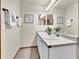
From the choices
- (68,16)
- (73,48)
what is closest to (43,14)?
(68,16)

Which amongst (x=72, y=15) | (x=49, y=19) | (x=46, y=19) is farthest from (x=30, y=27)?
(x=72, y=15)

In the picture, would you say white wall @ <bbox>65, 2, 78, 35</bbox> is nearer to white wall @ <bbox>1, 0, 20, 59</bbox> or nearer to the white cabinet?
the white cabinet

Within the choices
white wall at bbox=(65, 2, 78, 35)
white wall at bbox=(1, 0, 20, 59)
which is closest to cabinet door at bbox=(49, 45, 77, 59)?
white wall at bbox=(1, 0, 20, 59)

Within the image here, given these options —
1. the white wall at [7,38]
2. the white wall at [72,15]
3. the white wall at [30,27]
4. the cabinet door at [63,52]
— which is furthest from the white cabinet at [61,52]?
the white wall at [30,27]

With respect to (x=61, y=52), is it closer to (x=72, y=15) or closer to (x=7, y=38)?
(x=7, y=38)

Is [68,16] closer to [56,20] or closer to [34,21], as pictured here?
[56,20]

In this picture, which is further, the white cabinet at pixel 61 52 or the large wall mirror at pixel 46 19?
the large wall mirror at pixel 46 19

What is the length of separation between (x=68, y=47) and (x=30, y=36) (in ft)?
11.2

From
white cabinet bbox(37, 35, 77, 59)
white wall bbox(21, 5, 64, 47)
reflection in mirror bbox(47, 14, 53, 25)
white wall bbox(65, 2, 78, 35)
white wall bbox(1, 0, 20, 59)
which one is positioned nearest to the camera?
white cabinet bbox(37, 35, 77, 59)

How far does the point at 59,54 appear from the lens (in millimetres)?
1562

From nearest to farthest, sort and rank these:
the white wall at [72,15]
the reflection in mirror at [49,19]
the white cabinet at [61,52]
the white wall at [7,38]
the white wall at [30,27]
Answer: the white cabinet at [61,52]
the white wall at [7,38]
the white wall at [72,15]
the white wall at [30,27]
the reflection in mirror at [49,19]

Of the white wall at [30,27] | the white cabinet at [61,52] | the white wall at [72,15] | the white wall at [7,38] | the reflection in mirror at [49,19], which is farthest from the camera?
the reflection in mirror at [49,19]

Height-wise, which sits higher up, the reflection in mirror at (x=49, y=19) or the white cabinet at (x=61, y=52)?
the reflection in mirror at (x=49, y=19)

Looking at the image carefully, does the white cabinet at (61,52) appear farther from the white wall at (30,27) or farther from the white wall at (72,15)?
the white wall at (30,27)
